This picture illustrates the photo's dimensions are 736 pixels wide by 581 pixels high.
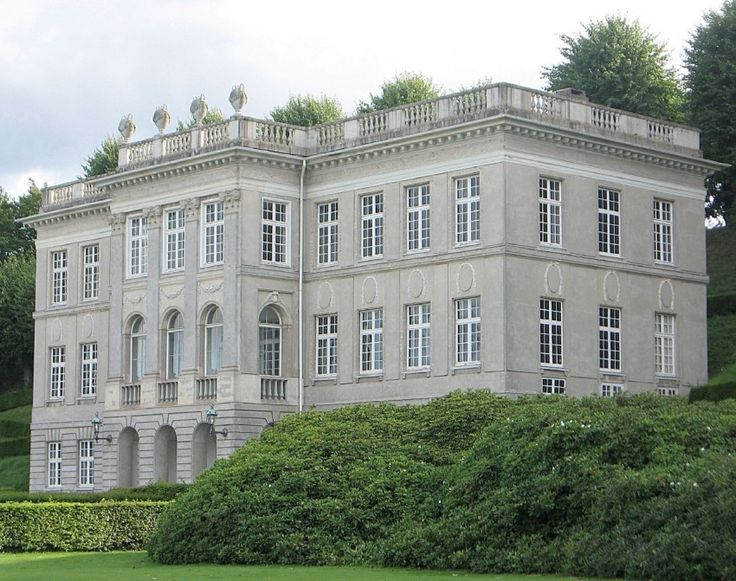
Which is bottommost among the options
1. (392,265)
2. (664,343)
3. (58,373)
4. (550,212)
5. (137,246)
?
(58,373)

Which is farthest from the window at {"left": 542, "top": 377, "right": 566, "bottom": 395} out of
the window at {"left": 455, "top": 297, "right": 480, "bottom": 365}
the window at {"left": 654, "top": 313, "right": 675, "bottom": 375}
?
the window at {"left": 654, "top": 313, "right": 675, "bottom": 375}

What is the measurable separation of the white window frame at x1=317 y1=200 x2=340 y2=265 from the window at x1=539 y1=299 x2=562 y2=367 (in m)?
7.68

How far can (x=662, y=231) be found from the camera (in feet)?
168

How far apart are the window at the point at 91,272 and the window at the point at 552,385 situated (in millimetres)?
20104

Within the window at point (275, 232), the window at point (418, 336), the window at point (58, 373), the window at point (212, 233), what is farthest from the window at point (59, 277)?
the window at point (418, 336)

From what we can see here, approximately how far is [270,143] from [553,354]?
11.8m

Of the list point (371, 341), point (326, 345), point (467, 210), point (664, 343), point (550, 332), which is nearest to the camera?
point (550, 332)

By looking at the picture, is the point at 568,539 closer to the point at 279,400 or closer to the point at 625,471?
the point at 625,471

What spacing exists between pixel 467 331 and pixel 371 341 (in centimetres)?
419

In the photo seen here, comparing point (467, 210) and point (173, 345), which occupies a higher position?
point (467, 210)

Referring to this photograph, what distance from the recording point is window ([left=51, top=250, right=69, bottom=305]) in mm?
62469

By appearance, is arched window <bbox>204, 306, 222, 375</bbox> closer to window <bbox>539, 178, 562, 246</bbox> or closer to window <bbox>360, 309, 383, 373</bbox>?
window <bbox>360, 309, 383, 373</bbox>

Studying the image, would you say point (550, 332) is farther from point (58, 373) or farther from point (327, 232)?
point (58, 373)

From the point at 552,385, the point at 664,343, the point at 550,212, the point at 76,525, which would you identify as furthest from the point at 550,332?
the point at 76,525
